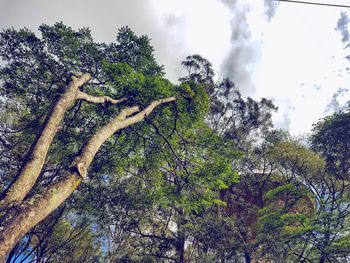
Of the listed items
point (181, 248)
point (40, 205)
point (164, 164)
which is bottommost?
point (40, 205)

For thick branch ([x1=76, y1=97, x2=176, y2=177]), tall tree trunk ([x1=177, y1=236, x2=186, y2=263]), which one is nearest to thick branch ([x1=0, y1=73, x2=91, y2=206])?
thick branch ([x1=76, y1=97, x2=176, y2=177])

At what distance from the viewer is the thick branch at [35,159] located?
2.87 metres

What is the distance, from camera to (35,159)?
3211 mm

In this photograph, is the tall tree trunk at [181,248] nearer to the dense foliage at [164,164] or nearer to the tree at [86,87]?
the dense foliage at [164,164]

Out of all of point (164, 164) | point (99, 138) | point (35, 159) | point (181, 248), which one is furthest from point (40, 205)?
point (181, 248)

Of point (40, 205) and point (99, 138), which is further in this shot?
point (99, 138)

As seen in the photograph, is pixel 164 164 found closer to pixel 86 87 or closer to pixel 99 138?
pixel 86 87

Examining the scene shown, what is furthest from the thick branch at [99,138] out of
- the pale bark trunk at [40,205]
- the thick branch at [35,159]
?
the thick branch at [35,159]

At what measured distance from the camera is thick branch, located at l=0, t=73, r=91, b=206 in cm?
287

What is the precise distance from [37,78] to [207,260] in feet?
38.0

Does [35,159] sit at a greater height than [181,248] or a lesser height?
lesser

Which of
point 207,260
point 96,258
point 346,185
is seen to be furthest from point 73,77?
point 96,258

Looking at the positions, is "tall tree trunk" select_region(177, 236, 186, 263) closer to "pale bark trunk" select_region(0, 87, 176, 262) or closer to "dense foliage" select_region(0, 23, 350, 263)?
"dense foliage" select_region(0, 23, 350, 263)

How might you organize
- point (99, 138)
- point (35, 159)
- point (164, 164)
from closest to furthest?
point (35, 159) → point (99, 138) → point (164, 164)
